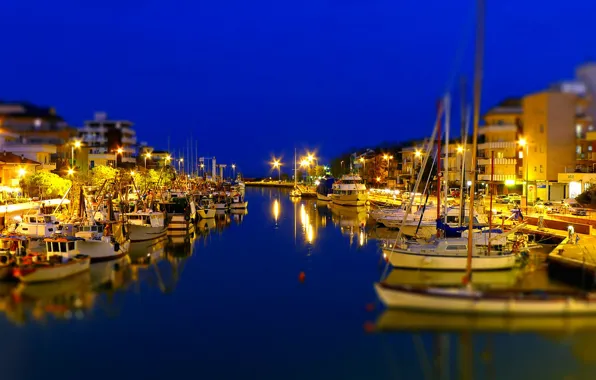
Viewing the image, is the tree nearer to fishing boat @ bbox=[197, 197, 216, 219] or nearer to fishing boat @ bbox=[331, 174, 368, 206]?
fishing boat @ bbox=[197, 197, 216, 219]

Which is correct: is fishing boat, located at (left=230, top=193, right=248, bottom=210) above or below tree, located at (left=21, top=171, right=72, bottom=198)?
below

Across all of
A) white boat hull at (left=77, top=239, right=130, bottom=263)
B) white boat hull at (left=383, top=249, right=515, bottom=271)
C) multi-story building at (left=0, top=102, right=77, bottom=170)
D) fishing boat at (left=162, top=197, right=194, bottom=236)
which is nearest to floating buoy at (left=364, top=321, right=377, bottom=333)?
white boat hull at (left=383, top=249, right=515, bottom=271)

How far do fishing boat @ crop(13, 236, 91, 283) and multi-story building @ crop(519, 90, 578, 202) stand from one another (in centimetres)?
2580

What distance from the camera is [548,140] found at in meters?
48.5

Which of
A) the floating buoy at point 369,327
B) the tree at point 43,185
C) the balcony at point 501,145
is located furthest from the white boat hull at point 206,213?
the floating buoy at point 369,327

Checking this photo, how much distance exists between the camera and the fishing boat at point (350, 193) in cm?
8112

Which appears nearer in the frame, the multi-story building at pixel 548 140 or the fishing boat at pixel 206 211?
the multi-story building at pixel 548 140

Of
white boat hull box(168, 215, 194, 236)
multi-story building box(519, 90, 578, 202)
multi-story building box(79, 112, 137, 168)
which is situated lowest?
white boat hull box(168, 215, 194, 236)

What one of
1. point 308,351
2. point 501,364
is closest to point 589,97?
point 501,364

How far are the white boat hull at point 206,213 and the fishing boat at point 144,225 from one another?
1687 centimetres

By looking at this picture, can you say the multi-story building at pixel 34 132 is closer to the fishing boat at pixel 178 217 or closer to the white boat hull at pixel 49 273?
the fishing boat at pixel 178 217

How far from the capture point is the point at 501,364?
59.2ft

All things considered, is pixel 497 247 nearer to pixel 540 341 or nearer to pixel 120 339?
pixel 540 341

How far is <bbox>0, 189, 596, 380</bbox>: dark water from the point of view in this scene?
Answer: 58.5ft
